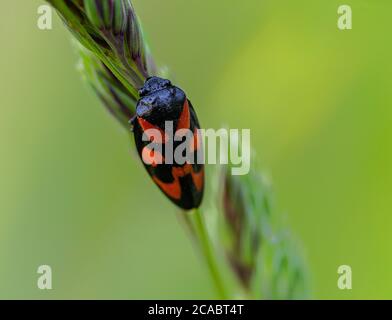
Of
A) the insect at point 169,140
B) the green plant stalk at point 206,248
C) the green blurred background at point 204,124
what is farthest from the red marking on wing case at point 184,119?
the green blurred background at point 204,124

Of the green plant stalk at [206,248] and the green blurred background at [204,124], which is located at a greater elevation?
the green blurred background at [204,124]

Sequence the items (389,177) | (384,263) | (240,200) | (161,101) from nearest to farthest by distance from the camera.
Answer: (161,101) → (240,200) → (384,263) → (389,177)

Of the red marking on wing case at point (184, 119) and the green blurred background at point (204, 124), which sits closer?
the red marking on wing case at point (184, 119)

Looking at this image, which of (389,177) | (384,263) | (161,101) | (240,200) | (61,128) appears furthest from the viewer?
(61,128)

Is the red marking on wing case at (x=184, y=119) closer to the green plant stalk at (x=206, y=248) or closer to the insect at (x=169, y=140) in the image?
the insect at (x=169, y=140)

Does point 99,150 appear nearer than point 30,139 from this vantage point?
No

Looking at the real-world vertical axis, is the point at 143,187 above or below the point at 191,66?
below
